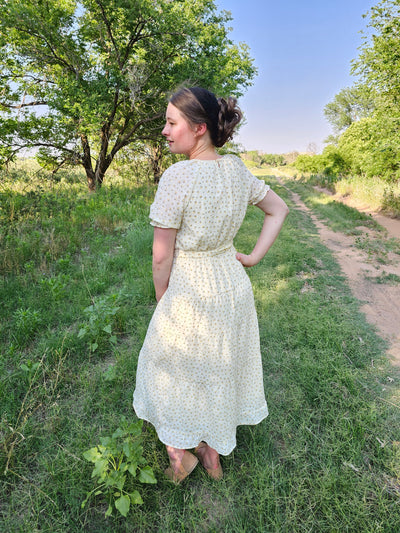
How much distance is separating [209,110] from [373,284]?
4.50 meters

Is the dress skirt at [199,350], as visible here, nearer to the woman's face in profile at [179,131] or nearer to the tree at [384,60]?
the woman's face in profile at [179,131]

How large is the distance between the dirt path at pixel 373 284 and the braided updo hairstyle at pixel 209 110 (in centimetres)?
279

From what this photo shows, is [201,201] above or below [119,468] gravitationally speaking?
above

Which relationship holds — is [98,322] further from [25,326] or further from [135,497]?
[135,497]

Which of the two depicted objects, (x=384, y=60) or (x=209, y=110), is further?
(x=384, y=60)

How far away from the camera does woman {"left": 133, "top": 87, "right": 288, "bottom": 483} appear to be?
125 centimetres

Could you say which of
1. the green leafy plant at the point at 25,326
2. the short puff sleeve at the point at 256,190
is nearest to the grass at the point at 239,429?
the green leafy plant at the point at 25,326

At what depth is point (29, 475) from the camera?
1681mm

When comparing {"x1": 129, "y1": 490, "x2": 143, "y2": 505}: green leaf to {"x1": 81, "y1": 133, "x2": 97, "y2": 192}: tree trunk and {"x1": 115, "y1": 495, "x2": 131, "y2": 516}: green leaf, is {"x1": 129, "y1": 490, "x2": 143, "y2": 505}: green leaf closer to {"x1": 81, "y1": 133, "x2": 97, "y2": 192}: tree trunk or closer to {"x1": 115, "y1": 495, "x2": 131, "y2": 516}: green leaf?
{"x1": 115, "y1": 495, "x2": 131, "y2": 516}: green leaf

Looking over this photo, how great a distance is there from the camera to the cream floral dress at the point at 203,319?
4.15ft

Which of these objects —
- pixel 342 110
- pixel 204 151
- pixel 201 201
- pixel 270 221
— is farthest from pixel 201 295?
pixel 342 110

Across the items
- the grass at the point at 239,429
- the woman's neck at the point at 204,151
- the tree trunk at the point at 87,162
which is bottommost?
the grass at the point at 239,429

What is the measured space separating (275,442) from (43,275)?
11.6 feet

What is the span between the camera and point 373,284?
4.62m
